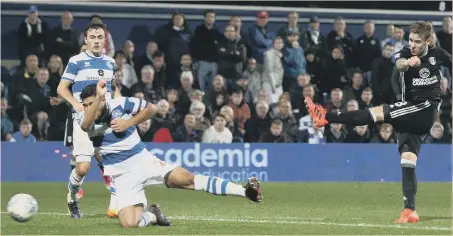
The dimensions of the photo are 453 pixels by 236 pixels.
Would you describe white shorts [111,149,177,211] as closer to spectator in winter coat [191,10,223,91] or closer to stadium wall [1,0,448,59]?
spectator in winter coat [191,10,223,91]

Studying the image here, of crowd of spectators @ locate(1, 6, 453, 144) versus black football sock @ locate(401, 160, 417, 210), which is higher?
crowd of spectators @ locate(1, 6, 453, 144)

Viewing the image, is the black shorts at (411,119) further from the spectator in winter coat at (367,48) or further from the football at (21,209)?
the spectator in winter coat at (367,48)

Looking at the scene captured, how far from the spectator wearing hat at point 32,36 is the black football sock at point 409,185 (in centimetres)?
1119

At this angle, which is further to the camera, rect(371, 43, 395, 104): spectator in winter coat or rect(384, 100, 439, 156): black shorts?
rect(371, 43, 395, 104): spectator in winter coat

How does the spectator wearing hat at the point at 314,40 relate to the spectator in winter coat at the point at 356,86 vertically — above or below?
above

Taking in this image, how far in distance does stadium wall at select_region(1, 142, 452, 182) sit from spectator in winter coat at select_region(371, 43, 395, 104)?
225 centimetres

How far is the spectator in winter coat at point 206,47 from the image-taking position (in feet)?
75.3

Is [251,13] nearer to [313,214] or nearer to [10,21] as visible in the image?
[10,21]

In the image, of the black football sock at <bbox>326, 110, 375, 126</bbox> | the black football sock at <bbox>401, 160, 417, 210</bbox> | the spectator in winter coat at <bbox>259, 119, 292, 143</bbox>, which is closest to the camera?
the black football sock at <bbox>401, 160, 417, 210</bbox>

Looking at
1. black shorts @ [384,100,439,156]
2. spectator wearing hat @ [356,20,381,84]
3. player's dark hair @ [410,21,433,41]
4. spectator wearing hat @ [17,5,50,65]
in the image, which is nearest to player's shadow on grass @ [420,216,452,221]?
black shorts @ [384,100,439,156]

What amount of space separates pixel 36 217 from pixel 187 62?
381 inches

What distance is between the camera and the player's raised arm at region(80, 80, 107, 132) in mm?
11311

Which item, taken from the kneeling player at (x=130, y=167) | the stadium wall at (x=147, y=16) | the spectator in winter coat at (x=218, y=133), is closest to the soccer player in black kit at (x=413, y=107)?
the kneeling player at (x=130, y=167)

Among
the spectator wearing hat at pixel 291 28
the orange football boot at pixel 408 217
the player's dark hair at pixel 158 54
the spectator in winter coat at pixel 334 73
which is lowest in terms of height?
the orange football boot at pixel 408 217
